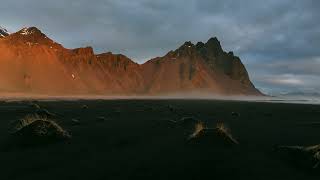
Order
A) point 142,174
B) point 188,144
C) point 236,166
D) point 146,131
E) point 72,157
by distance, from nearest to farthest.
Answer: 1. point 142,174
2. point 236,166
3. point 72,157
4. point 188,144
5. point 146,131

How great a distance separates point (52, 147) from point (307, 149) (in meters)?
9.29

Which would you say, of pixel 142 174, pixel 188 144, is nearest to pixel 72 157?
pixel 142 174

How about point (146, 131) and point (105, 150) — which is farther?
point (146, 131)

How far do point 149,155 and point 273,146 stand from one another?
5588 millimetres

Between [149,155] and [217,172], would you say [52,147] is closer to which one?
[149,155]

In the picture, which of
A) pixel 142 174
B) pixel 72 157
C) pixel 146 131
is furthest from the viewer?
pixel 146 131

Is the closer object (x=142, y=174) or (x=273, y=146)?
(x=142, y=174)

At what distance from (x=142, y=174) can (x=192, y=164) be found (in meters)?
1.91

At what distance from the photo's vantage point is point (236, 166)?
1282cm

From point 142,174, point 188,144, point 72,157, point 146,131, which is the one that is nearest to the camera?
point 142,174

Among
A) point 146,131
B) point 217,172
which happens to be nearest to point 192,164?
point 217,172

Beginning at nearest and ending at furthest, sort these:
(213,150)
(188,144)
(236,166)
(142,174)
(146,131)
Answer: (142,174) < (236,166) < (213,150) < (188,144) < (146,131)

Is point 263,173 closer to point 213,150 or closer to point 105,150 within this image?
point 213,150

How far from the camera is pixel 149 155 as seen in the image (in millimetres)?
14586
